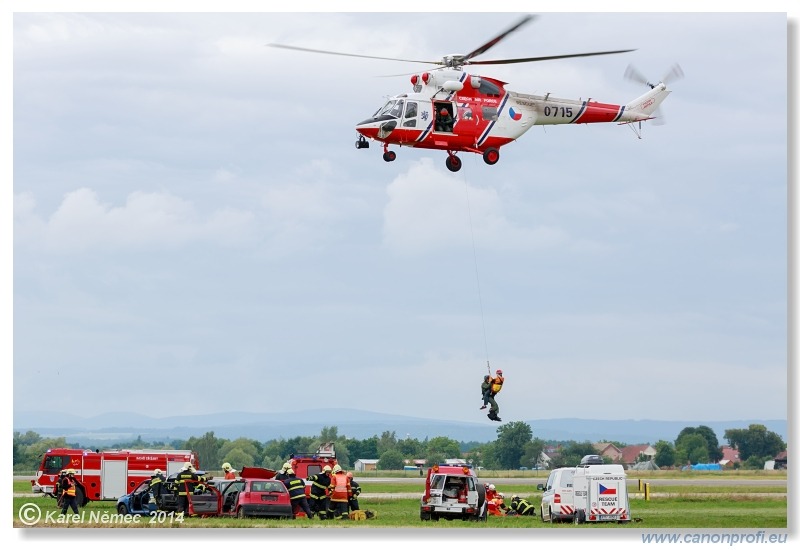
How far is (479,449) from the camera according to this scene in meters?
88.4

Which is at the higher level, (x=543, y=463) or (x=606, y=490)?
(x=543, y=463)

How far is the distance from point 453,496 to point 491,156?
381 inches

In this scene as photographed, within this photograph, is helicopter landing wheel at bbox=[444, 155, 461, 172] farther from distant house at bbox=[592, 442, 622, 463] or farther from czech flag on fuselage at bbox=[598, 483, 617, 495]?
distant house at bbox=[592, 442, 622, 463]

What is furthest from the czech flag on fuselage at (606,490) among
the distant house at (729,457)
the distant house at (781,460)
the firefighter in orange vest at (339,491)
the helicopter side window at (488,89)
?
the distant house at (729,457)

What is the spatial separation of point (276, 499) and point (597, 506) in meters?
7.52

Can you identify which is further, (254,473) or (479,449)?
(479,449)

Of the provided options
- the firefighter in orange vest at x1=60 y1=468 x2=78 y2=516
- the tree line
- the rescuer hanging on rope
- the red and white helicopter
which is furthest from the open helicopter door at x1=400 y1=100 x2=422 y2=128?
the tree line

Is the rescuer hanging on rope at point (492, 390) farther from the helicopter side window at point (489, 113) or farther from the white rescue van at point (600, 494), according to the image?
the helicopter side window at point (489, 113)

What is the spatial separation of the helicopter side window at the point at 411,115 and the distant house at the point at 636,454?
62.3 m

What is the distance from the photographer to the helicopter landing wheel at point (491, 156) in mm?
37969

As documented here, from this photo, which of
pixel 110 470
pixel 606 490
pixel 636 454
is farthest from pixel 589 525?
Result: pixel 636 454

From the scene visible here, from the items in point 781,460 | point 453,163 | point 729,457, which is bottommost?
point 781,460

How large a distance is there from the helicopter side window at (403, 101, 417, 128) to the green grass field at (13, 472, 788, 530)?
10060 millimetres

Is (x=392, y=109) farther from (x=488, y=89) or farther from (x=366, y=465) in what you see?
(x=366, y=465)
